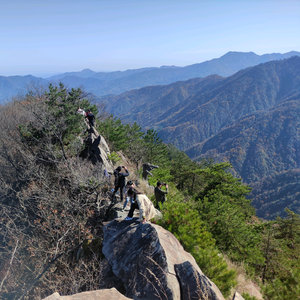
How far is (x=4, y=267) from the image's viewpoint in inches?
479

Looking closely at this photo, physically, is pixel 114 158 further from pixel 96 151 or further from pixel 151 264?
pixel 151 264

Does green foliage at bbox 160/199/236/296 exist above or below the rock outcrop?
below

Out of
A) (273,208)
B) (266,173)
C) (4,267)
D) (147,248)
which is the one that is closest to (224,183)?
(147,248)

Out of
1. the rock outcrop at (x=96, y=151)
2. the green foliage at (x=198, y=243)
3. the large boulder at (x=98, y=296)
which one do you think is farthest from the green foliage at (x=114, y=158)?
the large boulder at (x=98, y=296)

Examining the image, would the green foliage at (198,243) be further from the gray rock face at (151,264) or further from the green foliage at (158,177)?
Answer: the green foliage at (158,177)

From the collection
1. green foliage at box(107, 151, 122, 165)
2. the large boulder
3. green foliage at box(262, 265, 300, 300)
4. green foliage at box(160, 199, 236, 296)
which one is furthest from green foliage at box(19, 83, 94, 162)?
green foliage at box(262, 265, 300, 300)

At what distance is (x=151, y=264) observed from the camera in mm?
5191

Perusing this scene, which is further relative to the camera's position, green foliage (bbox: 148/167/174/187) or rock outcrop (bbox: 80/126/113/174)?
green foliage (bbox: 148/167/174/187)

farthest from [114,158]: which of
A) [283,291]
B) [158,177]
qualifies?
[283,291]

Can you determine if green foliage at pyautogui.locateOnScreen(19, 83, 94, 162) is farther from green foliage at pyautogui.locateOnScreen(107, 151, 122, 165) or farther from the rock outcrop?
green foliage at pyautogui.locateOnScreen(107, 151, 122, 165)

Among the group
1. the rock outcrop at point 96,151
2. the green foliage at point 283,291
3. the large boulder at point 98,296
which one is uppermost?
the rock outcrop at point 96,151

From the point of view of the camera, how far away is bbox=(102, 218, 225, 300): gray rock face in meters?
4.42

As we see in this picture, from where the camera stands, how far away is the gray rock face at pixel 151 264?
4.42m

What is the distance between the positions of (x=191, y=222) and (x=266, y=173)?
200 m
